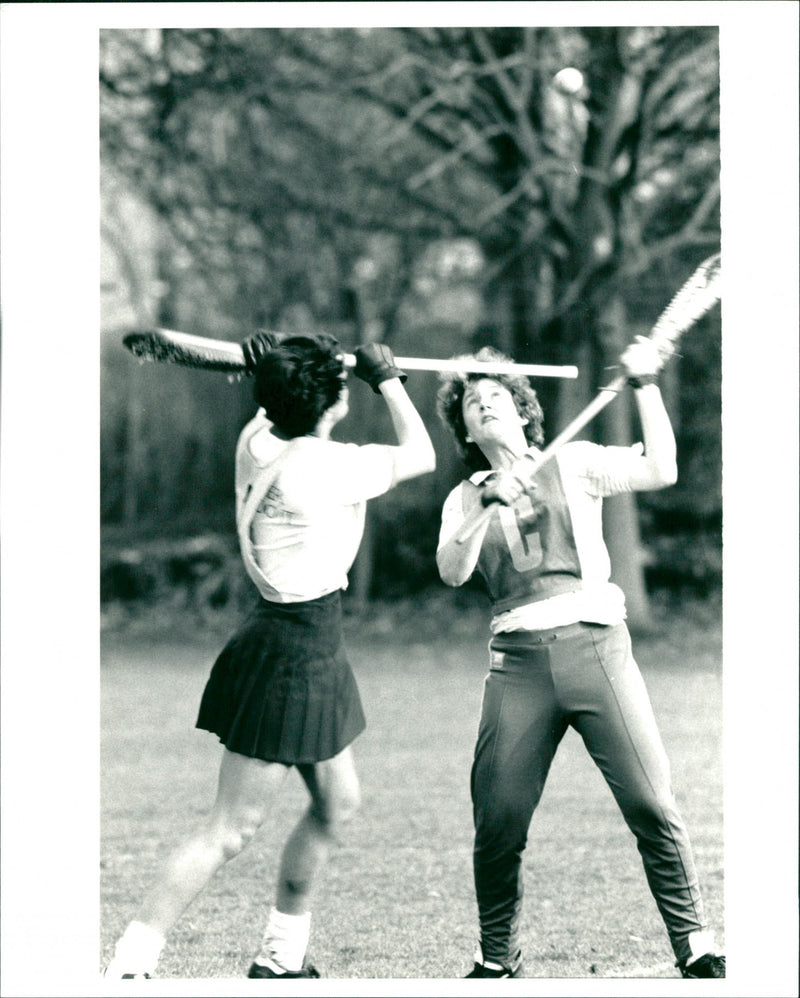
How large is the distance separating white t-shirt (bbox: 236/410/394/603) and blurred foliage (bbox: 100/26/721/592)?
6.60 metres

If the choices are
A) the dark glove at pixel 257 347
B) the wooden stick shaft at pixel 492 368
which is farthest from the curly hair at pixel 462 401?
the dark glove at pixel 257 347

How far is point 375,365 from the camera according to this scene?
4121 mm

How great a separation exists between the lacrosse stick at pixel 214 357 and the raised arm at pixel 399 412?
0.09 m

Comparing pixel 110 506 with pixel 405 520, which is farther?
pixel 110 506

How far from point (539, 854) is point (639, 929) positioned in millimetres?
1042

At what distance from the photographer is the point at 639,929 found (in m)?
4.66

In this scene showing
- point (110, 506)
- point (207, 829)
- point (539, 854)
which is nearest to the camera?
point (207, 829)

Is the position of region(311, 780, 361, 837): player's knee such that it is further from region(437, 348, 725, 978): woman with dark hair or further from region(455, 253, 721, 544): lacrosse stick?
region(455, 253, 721, 544): lacrosse stick

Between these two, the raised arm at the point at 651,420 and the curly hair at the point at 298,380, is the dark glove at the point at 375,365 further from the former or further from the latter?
the raised arm at the point at 651,420

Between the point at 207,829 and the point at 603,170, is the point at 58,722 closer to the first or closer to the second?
the point at 207,829

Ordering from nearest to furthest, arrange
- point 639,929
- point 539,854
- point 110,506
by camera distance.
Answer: point 639,929 < point 539,854 < point 110,506

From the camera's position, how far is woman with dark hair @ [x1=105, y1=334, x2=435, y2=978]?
161 inches

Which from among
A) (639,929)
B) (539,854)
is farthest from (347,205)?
(639,929)

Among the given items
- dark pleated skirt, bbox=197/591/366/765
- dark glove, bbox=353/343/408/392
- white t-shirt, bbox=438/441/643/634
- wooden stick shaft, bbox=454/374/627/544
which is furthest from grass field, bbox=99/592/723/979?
dark glove, bbox=353/343/408/392
